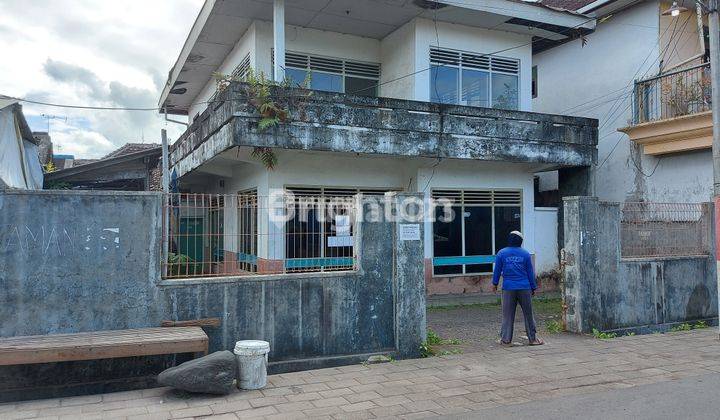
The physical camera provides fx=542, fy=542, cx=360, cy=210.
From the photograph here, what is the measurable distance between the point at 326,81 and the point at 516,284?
24.2 ft

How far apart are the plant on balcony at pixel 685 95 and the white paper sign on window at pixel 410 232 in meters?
8.56

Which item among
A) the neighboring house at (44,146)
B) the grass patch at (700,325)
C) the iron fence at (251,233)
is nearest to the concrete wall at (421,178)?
the iron fence at (251,233)

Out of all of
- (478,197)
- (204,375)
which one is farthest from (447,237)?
(204,375)

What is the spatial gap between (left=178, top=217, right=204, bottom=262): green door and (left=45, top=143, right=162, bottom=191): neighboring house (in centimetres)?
940

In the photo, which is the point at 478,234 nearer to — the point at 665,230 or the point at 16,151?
the point at 665,230

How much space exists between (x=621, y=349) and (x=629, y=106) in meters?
8.42

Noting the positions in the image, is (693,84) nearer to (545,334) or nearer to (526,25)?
(526,25)

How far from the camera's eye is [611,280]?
30.4 ft

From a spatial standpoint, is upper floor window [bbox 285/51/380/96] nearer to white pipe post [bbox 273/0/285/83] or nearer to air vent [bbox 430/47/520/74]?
white pipe post [bbox 273/0/285/83]

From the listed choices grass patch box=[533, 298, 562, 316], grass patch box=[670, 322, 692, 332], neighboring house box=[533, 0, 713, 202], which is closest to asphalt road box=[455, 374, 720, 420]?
grass patch box=[670, 322, 692, 332]

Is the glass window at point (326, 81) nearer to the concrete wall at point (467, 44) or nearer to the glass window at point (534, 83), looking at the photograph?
the concrete wall at point (467, 44)

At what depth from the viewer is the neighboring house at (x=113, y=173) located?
14875 millimetres

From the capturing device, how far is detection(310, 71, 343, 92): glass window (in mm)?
13227

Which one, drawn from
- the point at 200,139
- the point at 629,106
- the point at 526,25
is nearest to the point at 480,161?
the point at 526,25
